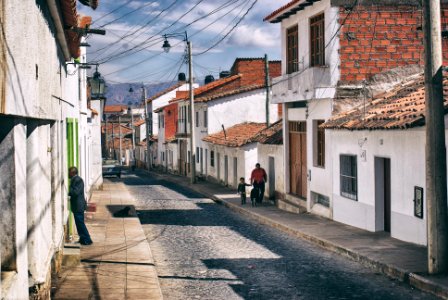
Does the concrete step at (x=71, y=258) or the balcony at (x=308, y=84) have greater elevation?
the balcony at (x=308, y=84)

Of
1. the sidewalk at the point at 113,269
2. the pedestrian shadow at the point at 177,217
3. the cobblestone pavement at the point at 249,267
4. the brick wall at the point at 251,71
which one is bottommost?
the pedestrian shadow at the point at 177,217

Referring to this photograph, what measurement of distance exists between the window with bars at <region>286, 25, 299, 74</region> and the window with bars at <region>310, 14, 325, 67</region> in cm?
138

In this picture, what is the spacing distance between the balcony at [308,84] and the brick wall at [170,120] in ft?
105

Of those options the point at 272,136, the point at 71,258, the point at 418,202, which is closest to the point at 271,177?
the point at 272,136

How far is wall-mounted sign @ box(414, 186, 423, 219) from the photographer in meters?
13.0

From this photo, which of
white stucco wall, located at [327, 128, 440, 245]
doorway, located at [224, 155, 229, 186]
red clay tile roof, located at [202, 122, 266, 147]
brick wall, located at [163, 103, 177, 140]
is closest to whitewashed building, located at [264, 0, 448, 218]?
white stucco wall, located at [327, 128, 440, 245]

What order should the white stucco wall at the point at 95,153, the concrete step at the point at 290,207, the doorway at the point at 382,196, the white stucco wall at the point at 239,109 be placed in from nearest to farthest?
the doorway at the point at 382,196
the concrete step at the point at 290,207
the white stucco wall at the point at 95,153
the white stucco wall at the point at 239,109

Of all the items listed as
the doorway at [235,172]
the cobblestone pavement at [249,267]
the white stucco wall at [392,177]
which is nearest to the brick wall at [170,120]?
the doorway at [235,172]

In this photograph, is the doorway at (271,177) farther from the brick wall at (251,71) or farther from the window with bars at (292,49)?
the brick wall at (251,71)

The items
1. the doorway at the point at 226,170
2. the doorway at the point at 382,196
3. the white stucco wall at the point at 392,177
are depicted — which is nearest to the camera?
the white stucco wall at the point at 392,177

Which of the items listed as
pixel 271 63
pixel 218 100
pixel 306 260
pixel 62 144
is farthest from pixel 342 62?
pixel 271 63

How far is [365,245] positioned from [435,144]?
3963 millimetres

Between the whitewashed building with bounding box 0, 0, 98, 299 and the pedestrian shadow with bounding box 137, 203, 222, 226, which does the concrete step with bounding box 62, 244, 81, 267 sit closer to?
the whitewashed building with bounding box 0, 0, 98, 299

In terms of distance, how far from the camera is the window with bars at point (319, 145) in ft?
64.9
